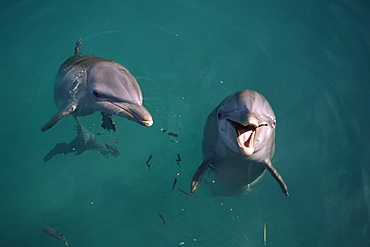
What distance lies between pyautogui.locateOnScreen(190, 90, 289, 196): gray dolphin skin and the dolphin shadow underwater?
109 cm

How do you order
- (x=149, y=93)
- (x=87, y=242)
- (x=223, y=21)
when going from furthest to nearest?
1. (x=223, y=21)
2. (x=149, y=93)
3. (x=87, y=242)

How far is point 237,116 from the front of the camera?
13.0 feet

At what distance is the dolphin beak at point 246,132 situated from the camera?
3676 millimetres

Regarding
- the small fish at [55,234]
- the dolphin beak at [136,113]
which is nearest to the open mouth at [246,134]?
the dolphin beak at [136,113]

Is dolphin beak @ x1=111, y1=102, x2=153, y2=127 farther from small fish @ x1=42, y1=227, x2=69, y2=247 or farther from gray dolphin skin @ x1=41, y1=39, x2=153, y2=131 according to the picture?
small fish @ x1=42, y1=227, x2=69, y2=247

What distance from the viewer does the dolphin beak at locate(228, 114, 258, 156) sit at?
12.1 ft

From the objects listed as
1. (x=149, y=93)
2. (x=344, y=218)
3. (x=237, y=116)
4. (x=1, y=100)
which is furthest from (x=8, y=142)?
(x=344, y=218)

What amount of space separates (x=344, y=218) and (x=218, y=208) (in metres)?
2.37

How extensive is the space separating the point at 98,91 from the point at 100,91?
1.6 inches

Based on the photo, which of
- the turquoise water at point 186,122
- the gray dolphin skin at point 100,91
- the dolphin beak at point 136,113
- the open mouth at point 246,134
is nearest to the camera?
the open mouth at point 246,134

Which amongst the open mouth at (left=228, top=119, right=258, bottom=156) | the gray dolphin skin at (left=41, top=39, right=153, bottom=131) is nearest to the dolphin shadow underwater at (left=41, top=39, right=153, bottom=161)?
the gray dolphin skin at (left=41, top=39, right=153, bottom=131)

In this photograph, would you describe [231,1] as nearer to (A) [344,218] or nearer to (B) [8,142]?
(A) [344,218]

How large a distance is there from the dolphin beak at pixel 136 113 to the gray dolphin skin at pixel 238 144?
1.00 meters

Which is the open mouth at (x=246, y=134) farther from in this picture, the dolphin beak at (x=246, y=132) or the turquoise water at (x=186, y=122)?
the turquoise water at (x=186, y=122)
